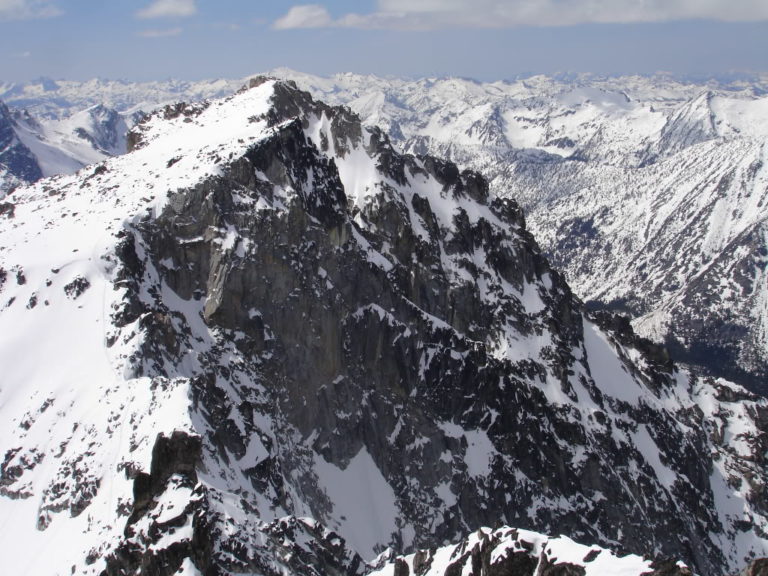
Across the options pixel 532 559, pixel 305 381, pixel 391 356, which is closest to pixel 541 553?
pixel 532 559

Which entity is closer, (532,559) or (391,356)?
(532,559)

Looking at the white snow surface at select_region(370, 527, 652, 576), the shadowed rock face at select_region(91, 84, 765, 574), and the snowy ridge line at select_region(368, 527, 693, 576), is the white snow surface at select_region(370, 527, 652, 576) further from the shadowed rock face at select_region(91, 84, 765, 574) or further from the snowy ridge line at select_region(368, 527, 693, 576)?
the shadowed rock face at select_region(91, 84, 765, 574)

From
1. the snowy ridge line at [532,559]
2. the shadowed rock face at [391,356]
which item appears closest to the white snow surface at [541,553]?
the snowy ridge line at [532,559]

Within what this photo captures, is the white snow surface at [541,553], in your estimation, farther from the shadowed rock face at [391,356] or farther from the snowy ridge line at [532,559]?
the shadowed rock face at [391,356]

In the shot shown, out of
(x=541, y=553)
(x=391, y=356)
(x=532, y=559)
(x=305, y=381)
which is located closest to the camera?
(x=532, y=559)

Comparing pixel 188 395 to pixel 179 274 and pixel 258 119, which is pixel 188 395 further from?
pixel 258 119

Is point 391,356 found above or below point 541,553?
below

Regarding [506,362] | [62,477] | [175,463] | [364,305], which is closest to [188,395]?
[175,463]

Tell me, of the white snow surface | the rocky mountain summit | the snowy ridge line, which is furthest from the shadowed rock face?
the white snow surface

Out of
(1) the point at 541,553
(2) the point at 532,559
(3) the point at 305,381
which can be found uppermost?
(1) the point at 541,553

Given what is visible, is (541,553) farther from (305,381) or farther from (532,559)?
(305,381)
